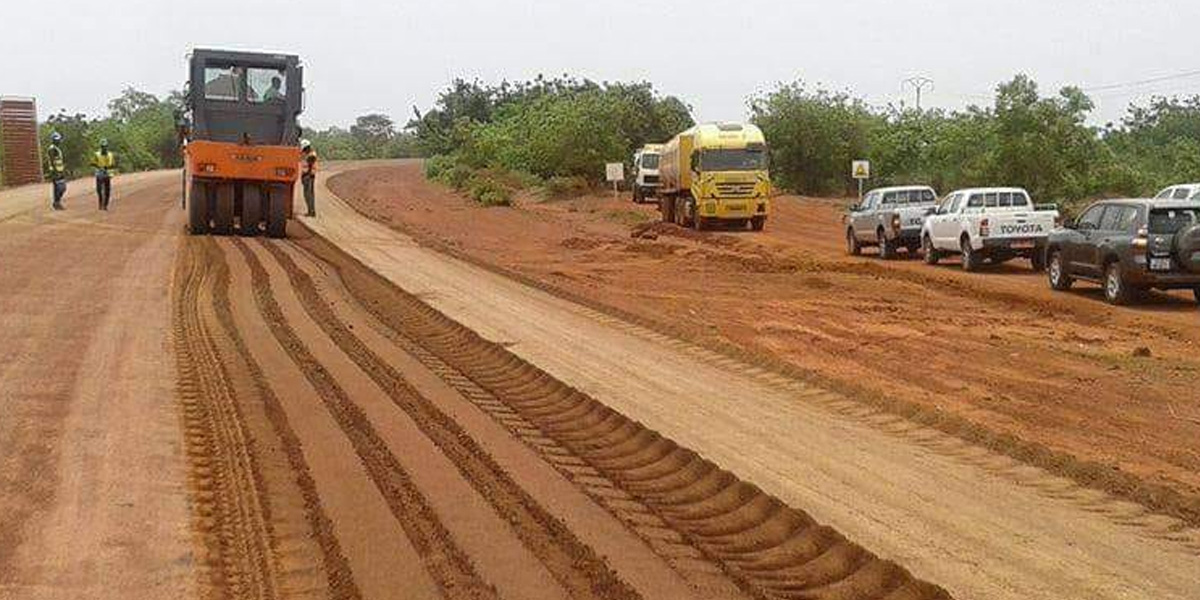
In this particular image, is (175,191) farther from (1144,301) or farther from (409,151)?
(409,151)

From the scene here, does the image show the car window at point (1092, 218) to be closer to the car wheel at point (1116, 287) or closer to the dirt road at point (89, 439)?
the car wheel at point (1116, 287)

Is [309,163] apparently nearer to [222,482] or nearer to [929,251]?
[929,251]

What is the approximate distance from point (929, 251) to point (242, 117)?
14.3 metres

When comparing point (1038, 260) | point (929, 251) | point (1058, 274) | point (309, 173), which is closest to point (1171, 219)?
point (1058, 274)

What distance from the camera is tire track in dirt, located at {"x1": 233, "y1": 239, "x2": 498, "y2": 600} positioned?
6.91 metres

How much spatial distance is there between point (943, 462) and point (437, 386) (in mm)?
4865

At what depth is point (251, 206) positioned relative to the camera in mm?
31219

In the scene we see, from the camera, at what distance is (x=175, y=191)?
171 feet

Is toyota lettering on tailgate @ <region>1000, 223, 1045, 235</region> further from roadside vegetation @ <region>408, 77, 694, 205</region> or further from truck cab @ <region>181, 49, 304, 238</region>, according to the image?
roadside vegetation @ <region>408, 77, 694, 205</region>

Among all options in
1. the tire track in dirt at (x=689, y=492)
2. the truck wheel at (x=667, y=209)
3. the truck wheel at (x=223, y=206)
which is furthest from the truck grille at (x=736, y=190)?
the tire track in dirt at (x=689, y=492)

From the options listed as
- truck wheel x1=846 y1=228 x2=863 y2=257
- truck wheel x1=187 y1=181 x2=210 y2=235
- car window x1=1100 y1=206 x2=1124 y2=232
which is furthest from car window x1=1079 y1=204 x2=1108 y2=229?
truck wheel x1=187 y1=181 x2=210 y2=235

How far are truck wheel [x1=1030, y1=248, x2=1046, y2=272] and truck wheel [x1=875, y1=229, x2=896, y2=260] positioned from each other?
4.12 metres

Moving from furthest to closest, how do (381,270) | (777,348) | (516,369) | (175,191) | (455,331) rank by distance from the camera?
(175,191), (381,270), (455,331), (777,348), (516,369)

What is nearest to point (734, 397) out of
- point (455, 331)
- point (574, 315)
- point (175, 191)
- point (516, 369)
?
point (516, 369)
